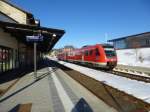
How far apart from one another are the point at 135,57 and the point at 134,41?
903cm

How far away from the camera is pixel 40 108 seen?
8047 millimetres

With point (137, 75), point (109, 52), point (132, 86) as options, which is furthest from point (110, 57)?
point (132, 86)

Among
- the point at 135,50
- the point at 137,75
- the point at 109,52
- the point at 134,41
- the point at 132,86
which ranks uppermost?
the point at 134,41

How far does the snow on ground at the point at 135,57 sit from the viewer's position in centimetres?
2577

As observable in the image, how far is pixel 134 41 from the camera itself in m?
37.0

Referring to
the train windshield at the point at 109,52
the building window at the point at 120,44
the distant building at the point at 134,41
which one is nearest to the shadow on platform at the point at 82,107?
the train windshield at the point at 109,52

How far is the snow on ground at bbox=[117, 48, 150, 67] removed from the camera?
84.5 feet

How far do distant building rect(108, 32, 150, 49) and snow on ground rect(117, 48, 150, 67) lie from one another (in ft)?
9.67

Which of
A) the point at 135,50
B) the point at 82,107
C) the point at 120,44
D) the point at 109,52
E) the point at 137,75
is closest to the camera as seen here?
the point at 82,107

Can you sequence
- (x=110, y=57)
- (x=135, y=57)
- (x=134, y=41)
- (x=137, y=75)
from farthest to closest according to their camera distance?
1. (x=134, y=41)
2. (x=135, y=57)
3. (x=110, y=57)
4. (x=137, y=75)

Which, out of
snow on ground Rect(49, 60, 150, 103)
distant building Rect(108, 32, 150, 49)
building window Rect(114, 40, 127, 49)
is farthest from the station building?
building window Rect(114, 40, 127, 49)

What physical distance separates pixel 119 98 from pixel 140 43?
26.5 meters

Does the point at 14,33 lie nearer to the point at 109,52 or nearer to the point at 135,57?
the point at 109,52

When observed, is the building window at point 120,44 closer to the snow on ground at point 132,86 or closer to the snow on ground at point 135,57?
the snow on ground at point 135,57
